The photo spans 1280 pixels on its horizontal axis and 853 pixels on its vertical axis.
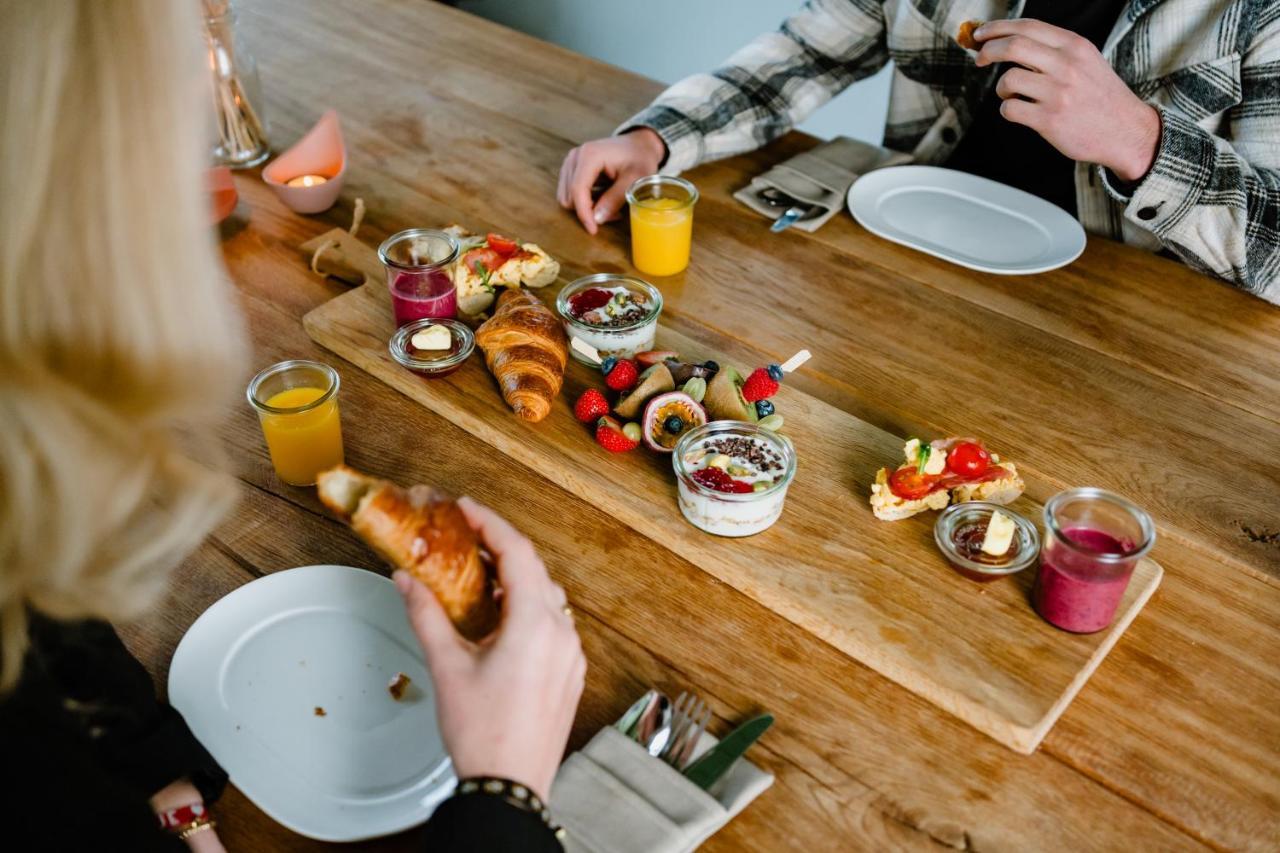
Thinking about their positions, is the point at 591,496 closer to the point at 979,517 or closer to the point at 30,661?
the point at 979,517

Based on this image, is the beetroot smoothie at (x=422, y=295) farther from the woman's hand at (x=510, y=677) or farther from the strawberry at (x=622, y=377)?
the woman's hand at (x=510, y=677)

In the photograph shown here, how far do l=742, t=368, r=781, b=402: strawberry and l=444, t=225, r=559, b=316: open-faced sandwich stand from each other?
523 mm

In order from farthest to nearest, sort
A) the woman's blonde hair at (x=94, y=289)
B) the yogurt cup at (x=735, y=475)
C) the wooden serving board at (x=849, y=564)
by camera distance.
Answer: the yogurt cup at (x=735, y=475)
the wooden serving board at (x=849, y=564)
the woman's blonde hair at (x=94, y=289)

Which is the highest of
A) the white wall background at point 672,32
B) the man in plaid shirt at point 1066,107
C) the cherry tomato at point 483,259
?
the man in plaid shirt at point 1066,107

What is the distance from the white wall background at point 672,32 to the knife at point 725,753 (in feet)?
12.1

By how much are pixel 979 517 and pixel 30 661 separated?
114 cm

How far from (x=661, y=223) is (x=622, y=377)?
451mm

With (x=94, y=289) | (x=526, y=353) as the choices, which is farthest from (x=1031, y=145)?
(x=94, y=289)

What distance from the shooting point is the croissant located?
5.16 ft

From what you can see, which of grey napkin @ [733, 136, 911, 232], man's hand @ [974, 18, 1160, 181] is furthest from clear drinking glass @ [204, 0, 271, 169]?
man's hand @ [974, 18, 1160, 181]

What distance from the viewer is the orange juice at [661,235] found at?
1.92m

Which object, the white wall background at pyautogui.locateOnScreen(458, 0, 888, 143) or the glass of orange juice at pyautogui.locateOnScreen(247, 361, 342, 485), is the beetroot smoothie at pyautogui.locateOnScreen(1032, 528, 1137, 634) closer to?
the glass of orange juice at pyautogui.locateOnScreen(247, 361, 342, 485)

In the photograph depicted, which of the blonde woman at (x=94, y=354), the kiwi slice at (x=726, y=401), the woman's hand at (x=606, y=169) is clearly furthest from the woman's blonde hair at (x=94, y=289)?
the woman's hand at (x=606, y=169)

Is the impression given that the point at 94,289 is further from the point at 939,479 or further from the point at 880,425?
the point at 880,425
